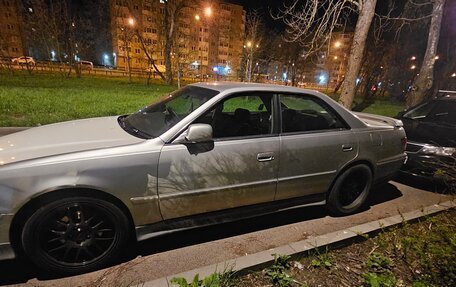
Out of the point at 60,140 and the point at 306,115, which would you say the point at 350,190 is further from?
the point at 60,140

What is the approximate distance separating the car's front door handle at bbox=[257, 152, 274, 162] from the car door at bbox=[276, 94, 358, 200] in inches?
5.3

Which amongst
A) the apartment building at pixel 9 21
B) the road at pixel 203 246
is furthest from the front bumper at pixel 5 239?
the apartment building at pixel 9 21

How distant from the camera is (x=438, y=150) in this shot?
15.7 feet

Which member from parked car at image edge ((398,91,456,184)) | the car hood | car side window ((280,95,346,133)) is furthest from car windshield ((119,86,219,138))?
parked car at image edge ((398,91,456,184))

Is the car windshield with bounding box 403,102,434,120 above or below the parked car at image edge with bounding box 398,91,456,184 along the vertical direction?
above

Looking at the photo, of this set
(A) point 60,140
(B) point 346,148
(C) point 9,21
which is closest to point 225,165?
(A) point 60,140

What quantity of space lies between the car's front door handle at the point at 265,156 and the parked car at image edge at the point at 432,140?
8.93ft

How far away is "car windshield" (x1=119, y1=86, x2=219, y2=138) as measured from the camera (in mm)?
2830

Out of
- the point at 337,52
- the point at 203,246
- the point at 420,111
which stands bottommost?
the point at 203,246

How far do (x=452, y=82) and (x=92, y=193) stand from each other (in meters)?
29.5

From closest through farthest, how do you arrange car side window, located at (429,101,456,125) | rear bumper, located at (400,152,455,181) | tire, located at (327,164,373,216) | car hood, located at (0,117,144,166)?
car hood, located at (0,117,144,166) < tire, located at (327,164,373,216) < rear bumper, located at (400,152,455,181) < car side window, located at (429,101,456,125)

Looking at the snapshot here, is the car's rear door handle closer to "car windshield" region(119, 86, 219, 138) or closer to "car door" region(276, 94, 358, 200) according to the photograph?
"car door" region(276, 94, 358, 200)

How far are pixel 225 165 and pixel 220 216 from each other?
584mm

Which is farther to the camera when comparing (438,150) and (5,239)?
(438,150)
